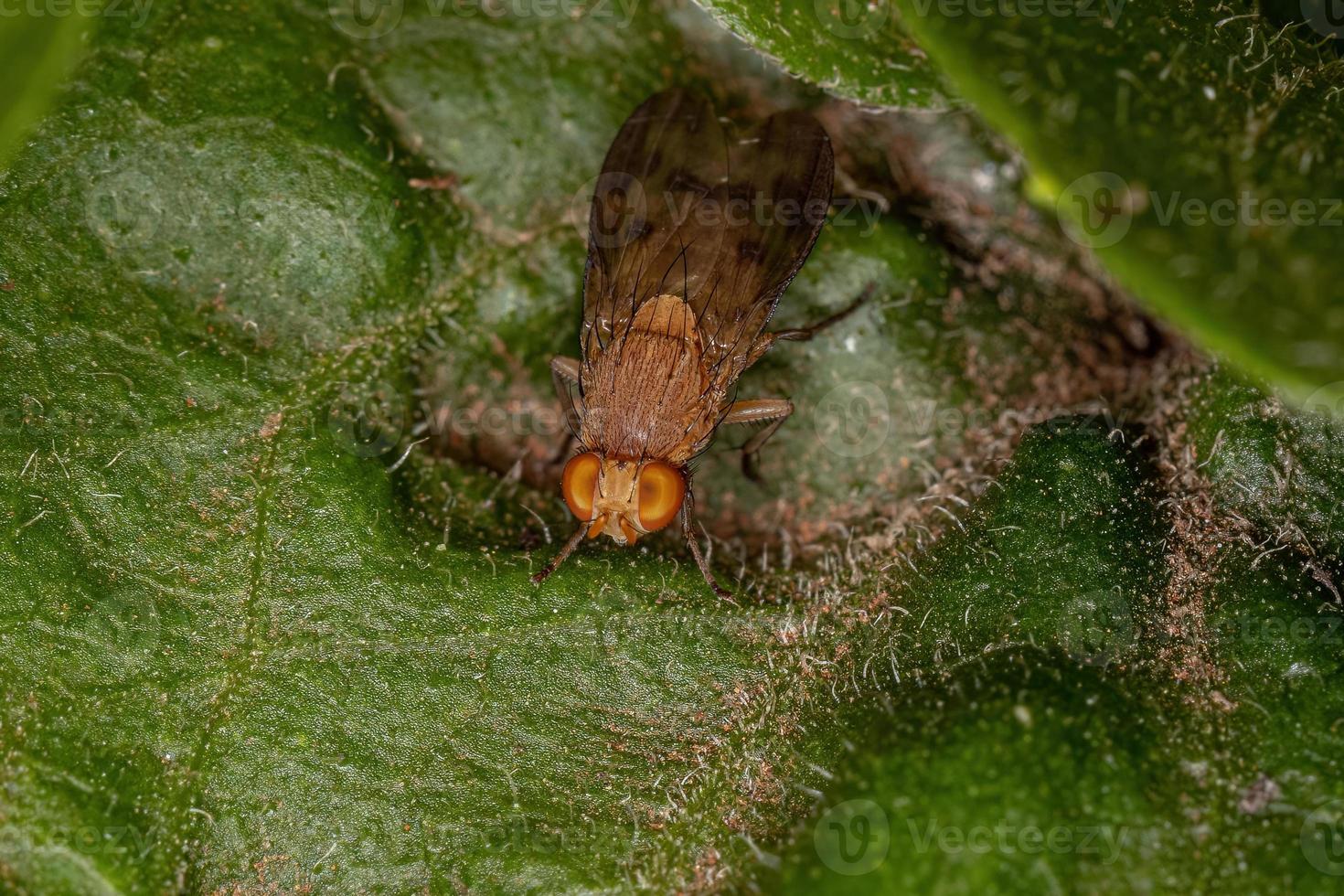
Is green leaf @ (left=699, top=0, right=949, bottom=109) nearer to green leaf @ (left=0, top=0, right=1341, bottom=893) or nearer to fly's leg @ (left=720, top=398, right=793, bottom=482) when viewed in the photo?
green leaf @ (left=0, top=0, right=1341, bottom=893)

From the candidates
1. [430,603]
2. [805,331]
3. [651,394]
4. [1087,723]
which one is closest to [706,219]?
[805,331]

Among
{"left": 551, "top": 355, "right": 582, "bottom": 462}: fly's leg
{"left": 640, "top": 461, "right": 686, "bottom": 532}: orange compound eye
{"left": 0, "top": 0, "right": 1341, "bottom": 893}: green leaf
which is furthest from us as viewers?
{"left": 551, "top": 355, "right": 582, "bottom": 462}: fly's leg

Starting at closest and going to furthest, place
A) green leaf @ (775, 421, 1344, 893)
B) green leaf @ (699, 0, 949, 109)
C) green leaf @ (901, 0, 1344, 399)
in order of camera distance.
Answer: green leaf @ (901, 0, 1344, 399), green leaf @ (775, 421, 1344, 893), green leaf @ (699, 0, 949, 109)

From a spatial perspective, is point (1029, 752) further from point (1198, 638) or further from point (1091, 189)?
point (1091, 189)

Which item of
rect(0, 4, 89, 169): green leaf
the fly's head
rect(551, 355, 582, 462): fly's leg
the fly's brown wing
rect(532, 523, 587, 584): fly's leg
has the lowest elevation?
rect(532, 523, 587, 584): fly's leg

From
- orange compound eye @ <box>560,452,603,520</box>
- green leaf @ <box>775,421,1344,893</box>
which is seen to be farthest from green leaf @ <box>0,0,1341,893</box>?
orange compound eye @ <box>560,452,603,520</box>

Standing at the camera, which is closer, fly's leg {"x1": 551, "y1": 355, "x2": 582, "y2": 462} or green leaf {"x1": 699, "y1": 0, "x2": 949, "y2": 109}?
green leaf {"x1": 699, "y1": 0, "x2": 949, "y2": 109}

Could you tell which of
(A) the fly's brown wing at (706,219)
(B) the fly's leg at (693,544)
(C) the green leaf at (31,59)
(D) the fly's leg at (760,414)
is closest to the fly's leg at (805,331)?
(A) the fly's brown wing at (706,219)
